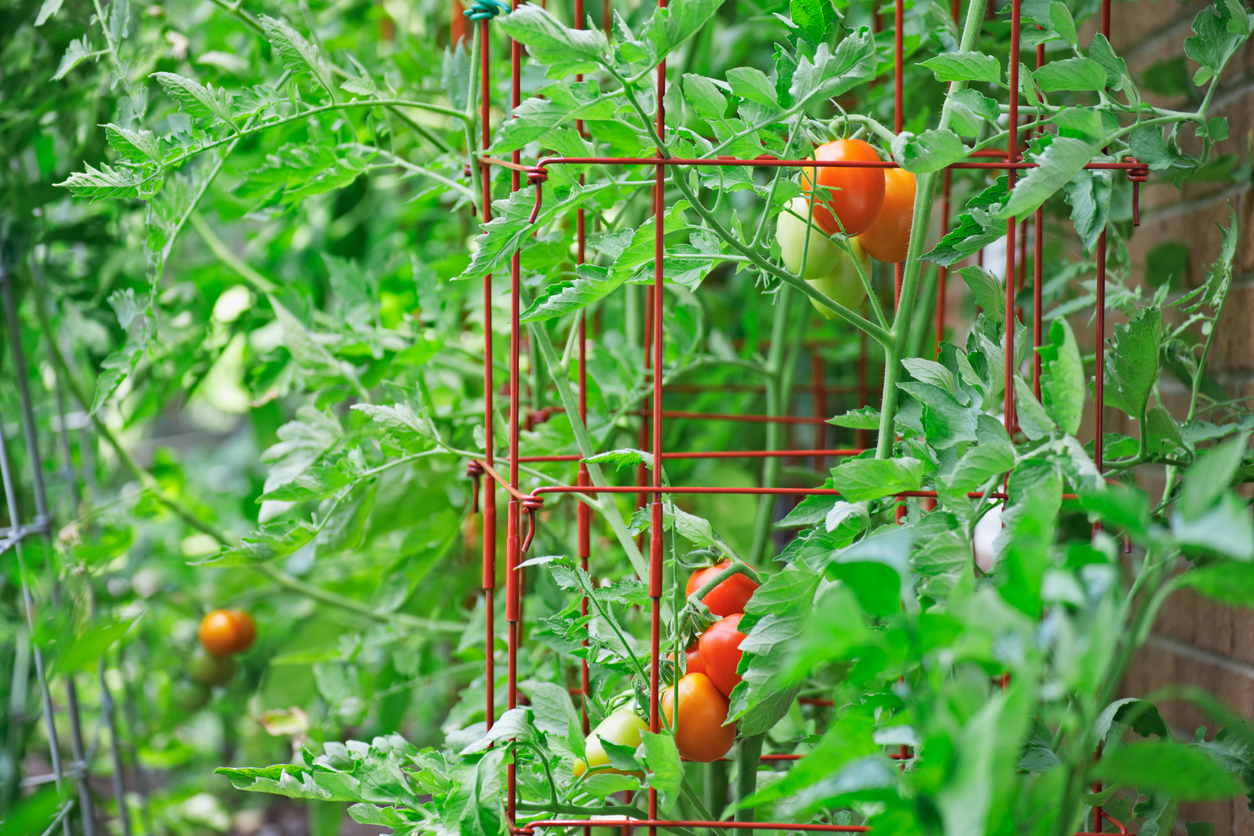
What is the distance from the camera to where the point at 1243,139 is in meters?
0.70

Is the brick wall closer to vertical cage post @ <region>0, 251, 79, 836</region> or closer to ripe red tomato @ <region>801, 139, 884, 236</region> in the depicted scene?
ripe red tomato @ <region>801, 139, 884, 236</region>

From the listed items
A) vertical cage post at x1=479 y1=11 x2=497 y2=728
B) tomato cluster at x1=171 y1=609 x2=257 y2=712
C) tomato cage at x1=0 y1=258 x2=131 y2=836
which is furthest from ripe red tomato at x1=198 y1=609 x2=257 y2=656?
vertical cage post at x1=479 y1=11 x2=497 y2=728

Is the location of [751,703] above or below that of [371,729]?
above

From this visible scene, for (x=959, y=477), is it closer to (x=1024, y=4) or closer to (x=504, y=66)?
(x=1024, y=4)

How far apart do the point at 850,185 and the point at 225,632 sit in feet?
3.11

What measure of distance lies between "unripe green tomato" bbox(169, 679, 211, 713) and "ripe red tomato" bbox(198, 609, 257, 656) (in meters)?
0.09

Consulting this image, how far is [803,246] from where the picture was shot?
1.75ft

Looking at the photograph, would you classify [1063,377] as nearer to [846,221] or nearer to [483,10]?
[846,221]

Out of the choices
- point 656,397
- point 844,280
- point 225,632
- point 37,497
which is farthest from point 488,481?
point 225,632

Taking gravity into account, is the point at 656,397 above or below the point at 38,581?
above

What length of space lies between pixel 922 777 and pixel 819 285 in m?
0.35

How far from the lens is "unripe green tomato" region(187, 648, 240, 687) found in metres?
1.16

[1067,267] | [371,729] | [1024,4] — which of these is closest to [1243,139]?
[1067,267]

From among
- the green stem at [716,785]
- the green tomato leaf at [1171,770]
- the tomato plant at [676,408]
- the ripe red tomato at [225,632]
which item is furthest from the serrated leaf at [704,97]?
the ripe red tomato at [225,632]
